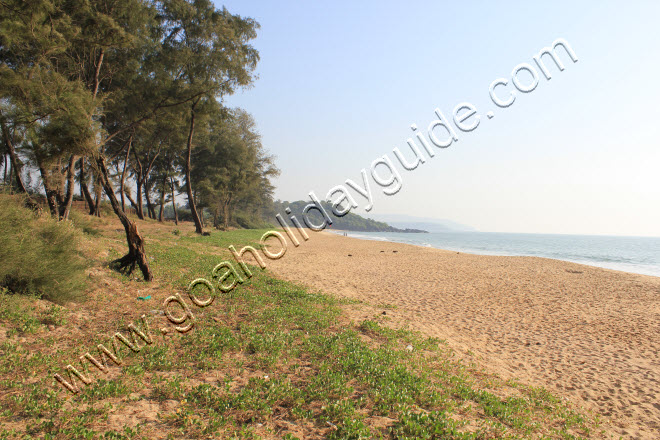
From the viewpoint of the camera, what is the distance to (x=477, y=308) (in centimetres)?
1195

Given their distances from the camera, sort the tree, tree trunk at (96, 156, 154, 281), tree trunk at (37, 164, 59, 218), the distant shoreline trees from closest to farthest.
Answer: tree trunk at (96, 156, 154, 281) < the distant shoreline trees < tree trunk at (37, 164, 59, 218) < the tree

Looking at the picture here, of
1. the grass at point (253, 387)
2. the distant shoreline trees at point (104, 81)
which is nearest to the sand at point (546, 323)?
the grass at point (253, 387)

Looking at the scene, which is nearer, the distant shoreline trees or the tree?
the distant shoreline trees

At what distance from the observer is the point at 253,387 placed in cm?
476

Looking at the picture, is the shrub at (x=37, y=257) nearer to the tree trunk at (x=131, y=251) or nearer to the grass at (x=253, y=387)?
the grass at (x=253, y=387)

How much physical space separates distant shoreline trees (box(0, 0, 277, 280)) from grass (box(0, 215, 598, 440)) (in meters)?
4.13

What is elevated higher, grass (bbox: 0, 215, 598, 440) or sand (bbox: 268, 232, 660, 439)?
grass (bbox: 0, 215, 598, 440)

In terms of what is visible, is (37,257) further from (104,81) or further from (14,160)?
(104,81)

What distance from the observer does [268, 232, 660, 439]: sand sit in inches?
246

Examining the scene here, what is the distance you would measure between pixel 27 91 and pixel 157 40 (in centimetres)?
1068

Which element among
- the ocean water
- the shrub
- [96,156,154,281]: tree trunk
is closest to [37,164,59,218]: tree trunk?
[96,156,154,281]: tree trunk

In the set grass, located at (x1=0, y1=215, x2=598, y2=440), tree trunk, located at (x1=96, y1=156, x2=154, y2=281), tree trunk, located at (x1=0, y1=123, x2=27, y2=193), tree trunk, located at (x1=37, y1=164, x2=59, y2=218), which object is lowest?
grass, located at (x1=0, y1=215, x2=598, y2=440)

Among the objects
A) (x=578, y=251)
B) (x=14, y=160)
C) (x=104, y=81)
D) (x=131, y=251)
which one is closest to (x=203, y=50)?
(x=104, y=81)

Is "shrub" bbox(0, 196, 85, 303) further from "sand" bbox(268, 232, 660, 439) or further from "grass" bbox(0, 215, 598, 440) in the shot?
"sand" bbox(268, 232, 660, 439)
